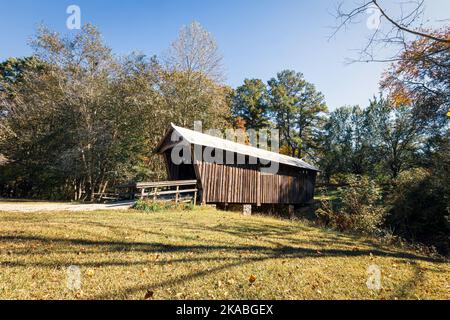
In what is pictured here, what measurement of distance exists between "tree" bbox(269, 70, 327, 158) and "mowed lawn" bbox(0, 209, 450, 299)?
27774mm

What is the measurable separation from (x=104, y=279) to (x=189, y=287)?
123cm

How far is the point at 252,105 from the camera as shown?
3312 centimetres

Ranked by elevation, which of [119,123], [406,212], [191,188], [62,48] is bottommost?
[406,212]

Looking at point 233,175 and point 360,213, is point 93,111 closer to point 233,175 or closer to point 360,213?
point 233,175

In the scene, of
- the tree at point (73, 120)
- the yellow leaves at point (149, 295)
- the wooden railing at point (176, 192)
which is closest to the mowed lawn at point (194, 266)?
the yellow leaves at point (149, 295)

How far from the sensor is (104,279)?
3426mm

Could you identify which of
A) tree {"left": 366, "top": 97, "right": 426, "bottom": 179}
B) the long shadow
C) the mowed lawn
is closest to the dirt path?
the mowed lawn

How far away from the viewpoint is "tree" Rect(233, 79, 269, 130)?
33125 mm

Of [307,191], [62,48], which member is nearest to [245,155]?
[307,191]

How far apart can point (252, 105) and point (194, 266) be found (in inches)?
1214

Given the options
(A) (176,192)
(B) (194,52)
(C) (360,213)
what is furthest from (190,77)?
(C) (360,213)

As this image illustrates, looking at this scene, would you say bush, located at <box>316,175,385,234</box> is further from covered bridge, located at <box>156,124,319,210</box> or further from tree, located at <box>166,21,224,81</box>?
tree, located at <box>166,21,224,81</box>
